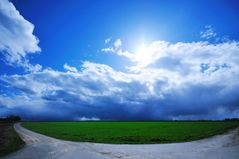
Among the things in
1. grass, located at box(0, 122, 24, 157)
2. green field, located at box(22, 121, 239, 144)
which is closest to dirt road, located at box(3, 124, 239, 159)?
grass, located at box(0, 122, 24, 157)

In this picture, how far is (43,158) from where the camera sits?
15.5 m

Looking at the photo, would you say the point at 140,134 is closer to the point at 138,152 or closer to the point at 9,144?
the point at 138,152

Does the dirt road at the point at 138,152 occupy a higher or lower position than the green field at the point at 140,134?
lower

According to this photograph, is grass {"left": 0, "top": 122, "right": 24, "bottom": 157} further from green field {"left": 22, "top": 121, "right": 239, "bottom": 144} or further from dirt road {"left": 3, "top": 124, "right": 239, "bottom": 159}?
green field {"left": 22, "top": 121, "right": 239, "bottom": 144}

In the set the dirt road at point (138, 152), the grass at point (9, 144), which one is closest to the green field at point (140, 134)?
the dirt road at point (138, 152)

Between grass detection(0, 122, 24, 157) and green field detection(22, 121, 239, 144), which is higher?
green field detection(22, 121, 239, 144)

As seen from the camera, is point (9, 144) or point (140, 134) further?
point (140, 134)

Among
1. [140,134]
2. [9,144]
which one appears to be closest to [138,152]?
[9,144]

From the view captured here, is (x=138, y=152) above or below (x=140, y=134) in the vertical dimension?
below

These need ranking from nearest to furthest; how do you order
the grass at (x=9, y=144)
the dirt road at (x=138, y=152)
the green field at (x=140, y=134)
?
the dirt road at (x=138, y=152), the grass at (x=9, y=144), the green field at (x=140, y=134)

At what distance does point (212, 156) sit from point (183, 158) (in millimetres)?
2026

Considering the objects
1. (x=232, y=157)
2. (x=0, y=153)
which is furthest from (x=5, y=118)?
(x=232, y=157)

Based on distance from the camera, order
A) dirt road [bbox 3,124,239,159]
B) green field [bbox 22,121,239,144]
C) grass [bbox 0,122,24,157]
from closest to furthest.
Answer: dirt road [bbox 3,124,239,159], grass [bbox 0,122,24,157], green field [bbox 22,121,239,144]

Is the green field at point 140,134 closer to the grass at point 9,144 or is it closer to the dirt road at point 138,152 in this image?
the dirt road at point 138,152
